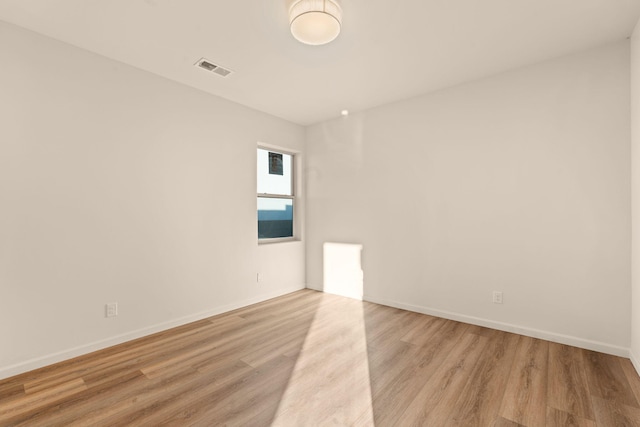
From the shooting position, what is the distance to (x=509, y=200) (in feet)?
9.94

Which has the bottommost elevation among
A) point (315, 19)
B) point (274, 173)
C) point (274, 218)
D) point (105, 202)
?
point (274, 218)

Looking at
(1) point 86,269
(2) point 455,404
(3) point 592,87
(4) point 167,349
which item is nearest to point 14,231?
(1) point 86,269

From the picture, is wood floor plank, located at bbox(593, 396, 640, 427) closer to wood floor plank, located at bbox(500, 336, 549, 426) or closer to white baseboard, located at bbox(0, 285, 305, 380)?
wood floor plank, located at bbox(500, 336, 549, 426)

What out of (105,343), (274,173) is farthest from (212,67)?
(105,343)

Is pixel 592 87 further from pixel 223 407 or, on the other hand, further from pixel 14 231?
pixel 14 231

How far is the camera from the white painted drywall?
89.3 inches

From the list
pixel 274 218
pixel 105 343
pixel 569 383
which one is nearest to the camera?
pixel 569 383

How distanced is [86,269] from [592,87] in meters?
4.80

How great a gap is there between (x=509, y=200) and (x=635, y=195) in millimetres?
884

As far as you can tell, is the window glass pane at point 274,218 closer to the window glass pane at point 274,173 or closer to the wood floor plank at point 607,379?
the window glass pane at point 274,173

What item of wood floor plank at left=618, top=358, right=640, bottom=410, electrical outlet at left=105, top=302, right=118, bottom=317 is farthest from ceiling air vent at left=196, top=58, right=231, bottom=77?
wood floor plank at left=618, top=358, right=640, bottom=410

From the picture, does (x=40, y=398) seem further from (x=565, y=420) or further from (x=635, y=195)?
(x=635, y=195)

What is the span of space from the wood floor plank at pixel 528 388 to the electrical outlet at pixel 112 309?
3.22 metres

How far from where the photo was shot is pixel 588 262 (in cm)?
264
